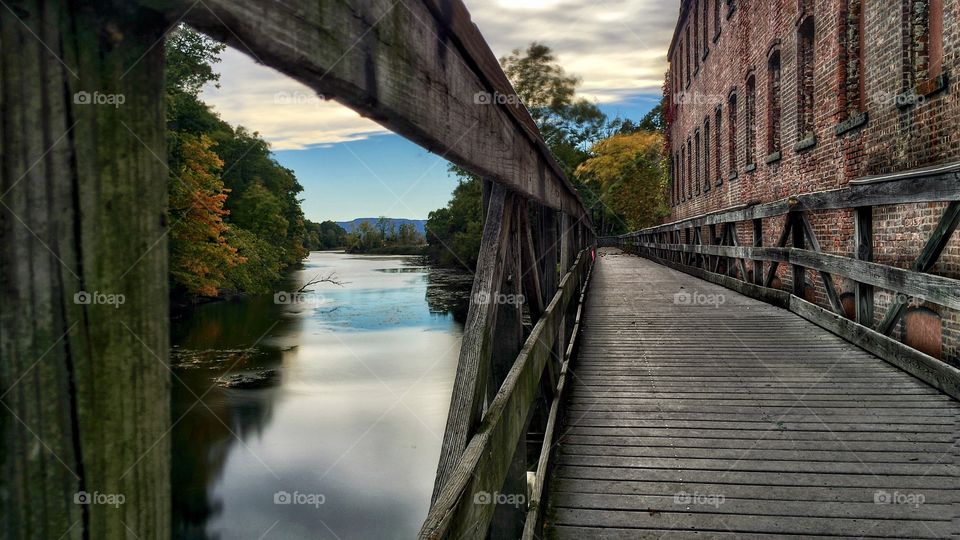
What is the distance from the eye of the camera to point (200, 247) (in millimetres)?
26594

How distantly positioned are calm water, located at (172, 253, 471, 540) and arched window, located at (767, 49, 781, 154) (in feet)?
36.8

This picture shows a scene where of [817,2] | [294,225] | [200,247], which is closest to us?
[817,2]

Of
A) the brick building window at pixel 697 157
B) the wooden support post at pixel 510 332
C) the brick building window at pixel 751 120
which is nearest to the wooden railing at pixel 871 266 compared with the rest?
the wooden support post at pixel 510 332

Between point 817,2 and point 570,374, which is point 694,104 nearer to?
point 817,2

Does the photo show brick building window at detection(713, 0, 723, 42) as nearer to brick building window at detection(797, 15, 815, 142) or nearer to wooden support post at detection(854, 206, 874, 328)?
brick building window at detection(797, 15, 815, 142)

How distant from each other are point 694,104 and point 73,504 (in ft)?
78.3

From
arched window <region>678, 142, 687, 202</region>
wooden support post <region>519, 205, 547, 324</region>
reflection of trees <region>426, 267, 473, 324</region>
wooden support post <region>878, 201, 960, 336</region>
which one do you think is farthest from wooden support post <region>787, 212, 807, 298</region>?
reflection of trees <region>426, 267, 473, 324</region>

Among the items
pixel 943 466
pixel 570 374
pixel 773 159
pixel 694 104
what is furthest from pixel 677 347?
pixel 694 104

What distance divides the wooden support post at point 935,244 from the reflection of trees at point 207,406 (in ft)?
35.1

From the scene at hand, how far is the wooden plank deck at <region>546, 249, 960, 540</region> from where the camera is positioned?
3.01 m

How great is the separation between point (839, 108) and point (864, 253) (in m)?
3.81

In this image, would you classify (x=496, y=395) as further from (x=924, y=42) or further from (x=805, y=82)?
(x=805, y=82)

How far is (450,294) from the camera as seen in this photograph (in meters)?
44.2

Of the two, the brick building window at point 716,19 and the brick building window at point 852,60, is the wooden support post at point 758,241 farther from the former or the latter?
the brick building window at point 716,19
